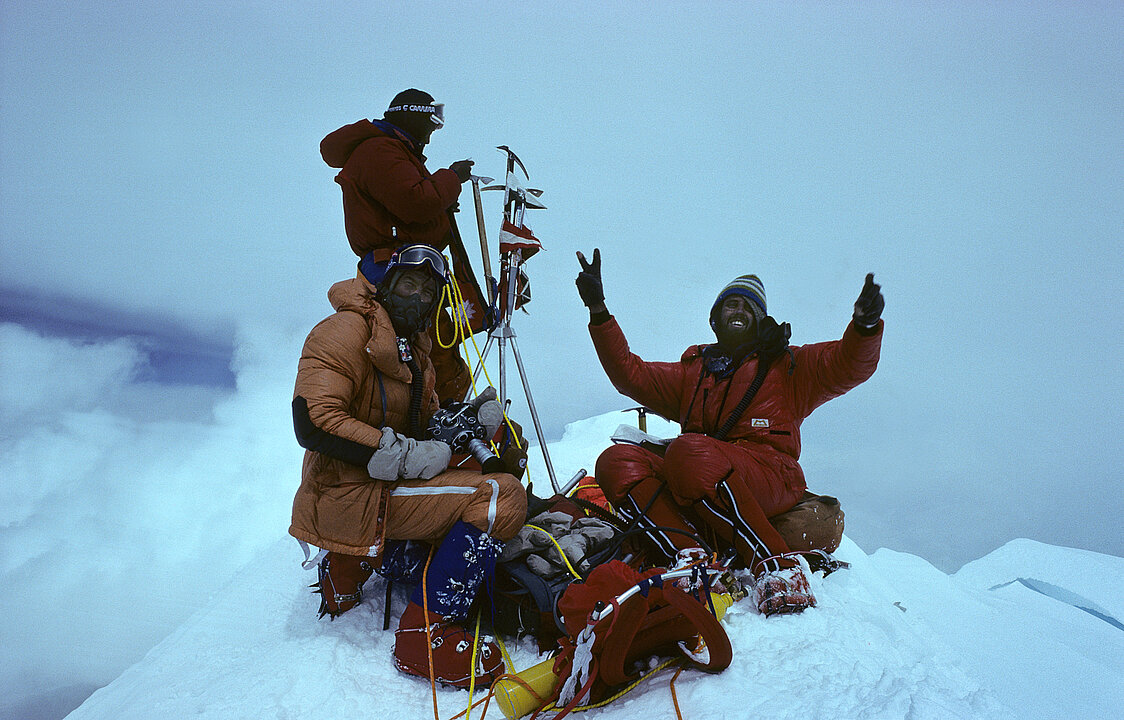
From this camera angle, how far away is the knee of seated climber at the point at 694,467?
253 cm

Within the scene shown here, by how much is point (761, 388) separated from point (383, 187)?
2019mm

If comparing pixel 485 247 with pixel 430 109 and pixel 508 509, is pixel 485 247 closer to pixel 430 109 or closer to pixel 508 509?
pixel 430 109

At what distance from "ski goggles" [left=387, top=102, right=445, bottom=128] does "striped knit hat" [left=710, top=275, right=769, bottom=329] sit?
1.67m

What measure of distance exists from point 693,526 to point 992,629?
128 centimetres

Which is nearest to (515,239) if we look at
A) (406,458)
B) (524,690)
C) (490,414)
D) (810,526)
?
(490,414)

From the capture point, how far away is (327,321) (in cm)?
221

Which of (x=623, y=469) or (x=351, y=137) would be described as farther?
(x=623, y=469)

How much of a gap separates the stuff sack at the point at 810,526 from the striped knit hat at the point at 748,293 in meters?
0.95

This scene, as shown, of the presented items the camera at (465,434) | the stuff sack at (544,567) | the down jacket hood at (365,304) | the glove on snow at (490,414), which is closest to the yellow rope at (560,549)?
the stuff sack at (544,567)

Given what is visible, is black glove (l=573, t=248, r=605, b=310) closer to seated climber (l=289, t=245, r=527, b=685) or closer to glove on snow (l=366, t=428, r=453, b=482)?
seated climber (l=289, t=245, r=527, b=685)

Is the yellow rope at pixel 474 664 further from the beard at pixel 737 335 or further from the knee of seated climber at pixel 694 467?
the beard at pixel 737 335

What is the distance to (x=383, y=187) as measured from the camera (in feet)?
8.68

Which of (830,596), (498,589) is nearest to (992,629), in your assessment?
(830,596)

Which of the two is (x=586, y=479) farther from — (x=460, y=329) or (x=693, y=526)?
(x=460, y=329)
